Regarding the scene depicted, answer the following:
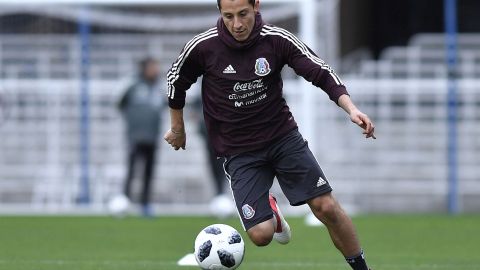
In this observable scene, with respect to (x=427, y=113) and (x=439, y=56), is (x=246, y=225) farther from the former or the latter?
(x=439, y=56)

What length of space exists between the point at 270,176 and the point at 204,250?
66 centimetres

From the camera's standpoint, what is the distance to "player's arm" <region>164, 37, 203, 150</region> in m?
7.84

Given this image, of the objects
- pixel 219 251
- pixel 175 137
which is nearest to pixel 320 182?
pixel 219 251

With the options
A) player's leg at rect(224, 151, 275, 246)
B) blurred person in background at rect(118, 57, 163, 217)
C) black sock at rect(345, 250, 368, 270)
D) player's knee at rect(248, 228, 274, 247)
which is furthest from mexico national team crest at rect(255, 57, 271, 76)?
blurred person in background at rect(118, 57, 163, 217)

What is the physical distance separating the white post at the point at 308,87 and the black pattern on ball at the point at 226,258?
24.4 feet

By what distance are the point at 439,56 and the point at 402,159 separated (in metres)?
2.50

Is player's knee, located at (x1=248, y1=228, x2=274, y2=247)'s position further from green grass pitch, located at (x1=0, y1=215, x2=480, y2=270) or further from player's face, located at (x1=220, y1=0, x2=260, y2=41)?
green grass pitch, located at (x1=0, y1=215, x2=480, y2=270)

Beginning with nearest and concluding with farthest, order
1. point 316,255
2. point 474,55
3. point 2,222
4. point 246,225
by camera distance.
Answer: point 246,225, point 316,255, point 2,222, point 474,55

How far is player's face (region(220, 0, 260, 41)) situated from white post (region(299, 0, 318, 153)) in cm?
763

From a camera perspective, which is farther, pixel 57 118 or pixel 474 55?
pixel 474 55

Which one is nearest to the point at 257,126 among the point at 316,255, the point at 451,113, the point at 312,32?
the point at 316,255

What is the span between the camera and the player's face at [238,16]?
7.53 meters

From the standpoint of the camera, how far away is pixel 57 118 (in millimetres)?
18250

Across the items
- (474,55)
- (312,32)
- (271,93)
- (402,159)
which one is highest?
(271,93)
